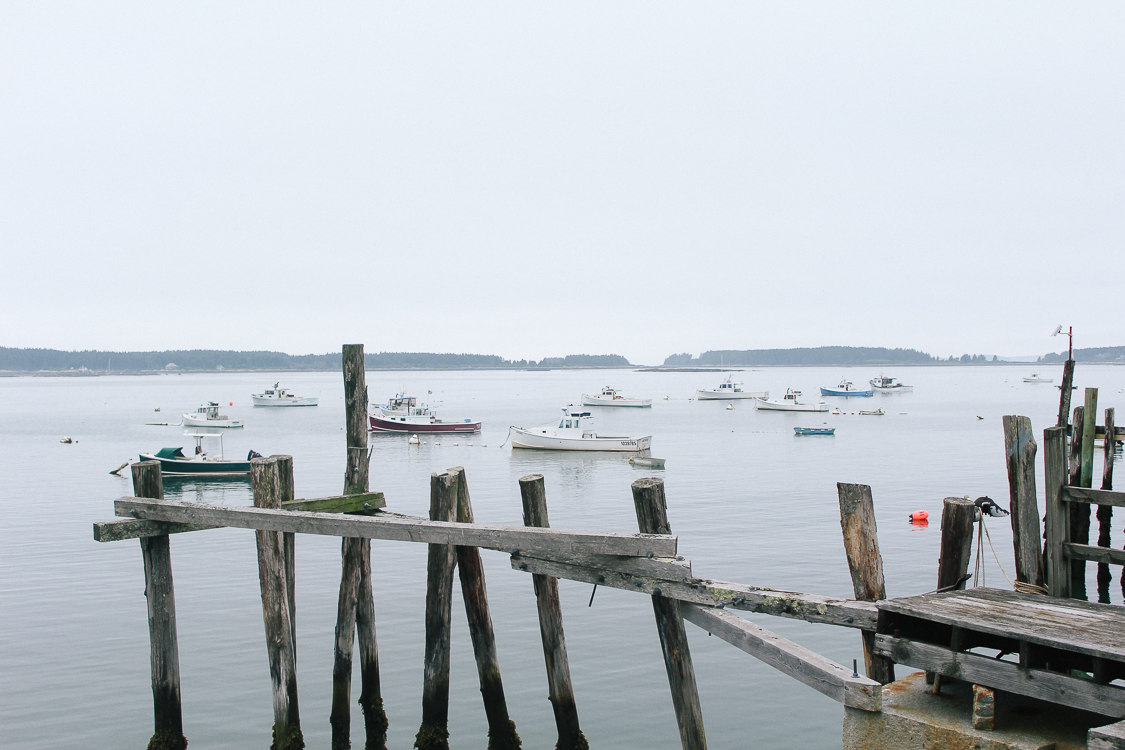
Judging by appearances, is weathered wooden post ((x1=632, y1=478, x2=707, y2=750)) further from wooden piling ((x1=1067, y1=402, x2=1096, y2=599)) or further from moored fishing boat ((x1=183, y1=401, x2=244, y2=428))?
moored fishing boat ((x1=183, y1=401, x2=244, y2=428))

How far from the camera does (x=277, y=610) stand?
29.1 ft

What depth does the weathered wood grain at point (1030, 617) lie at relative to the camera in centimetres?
546

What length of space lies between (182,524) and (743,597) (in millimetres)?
5954

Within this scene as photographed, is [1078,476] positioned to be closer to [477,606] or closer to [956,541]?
[956,541]

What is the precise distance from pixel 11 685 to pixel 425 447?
4851cm

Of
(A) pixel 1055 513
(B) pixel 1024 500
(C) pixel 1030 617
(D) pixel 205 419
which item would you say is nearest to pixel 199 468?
(D) pixel 205 419

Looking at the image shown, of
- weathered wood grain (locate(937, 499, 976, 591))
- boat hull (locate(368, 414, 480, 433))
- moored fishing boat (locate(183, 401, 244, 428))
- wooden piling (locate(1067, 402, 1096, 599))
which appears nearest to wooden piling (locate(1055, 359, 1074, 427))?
wooden piling (locate(1067, 402, 1096, 599))

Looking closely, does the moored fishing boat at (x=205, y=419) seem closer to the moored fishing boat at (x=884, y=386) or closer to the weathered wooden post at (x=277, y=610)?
the weathered wooden post at (x=277, y=610)

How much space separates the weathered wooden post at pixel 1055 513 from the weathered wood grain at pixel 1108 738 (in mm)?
5591

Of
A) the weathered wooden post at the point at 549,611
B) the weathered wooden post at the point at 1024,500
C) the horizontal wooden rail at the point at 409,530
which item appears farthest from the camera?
the weathered wooden post at the point at 1024,500

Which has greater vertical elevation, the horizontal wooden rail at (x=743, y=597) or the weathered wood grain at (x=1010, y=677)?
the horizontal wooden rail at (x=743, y=597)

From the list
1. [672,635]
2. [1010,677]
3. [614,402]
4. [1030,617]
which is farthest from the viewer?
[614,402]

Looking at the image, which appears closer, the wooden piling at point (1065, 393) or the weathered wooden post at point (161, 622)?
the weathered wooden post at point (161, 622)

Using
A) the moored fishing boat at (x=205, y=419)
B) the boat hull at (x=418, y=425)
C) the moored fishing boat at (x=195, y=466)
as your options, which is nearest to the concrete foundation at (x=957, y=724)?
the moored fishing boat at (x=195, y=466)
